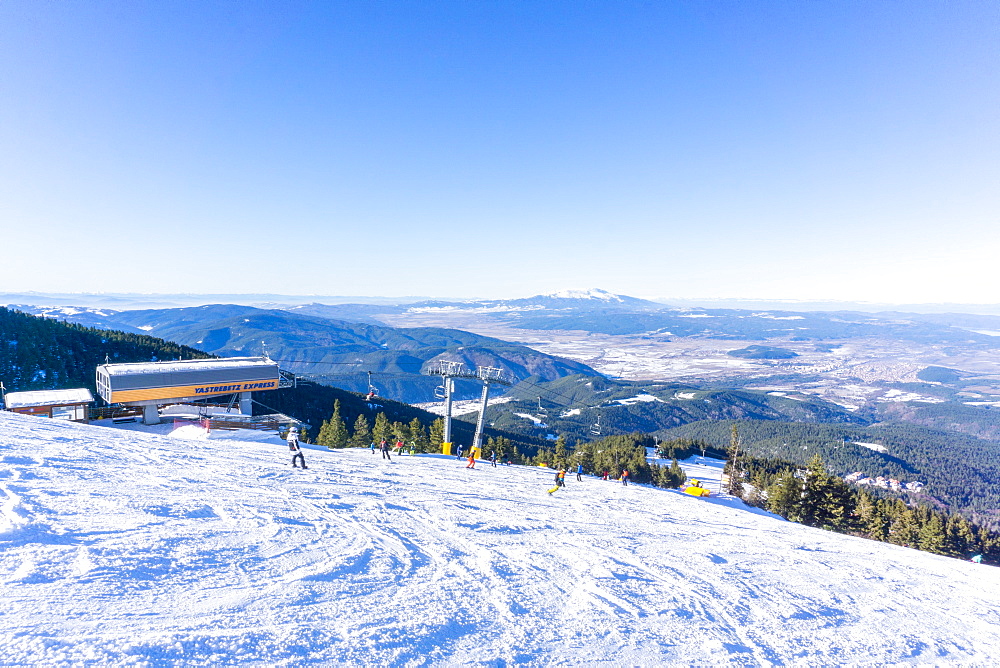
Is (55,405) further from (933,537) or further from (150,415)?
(933,537)

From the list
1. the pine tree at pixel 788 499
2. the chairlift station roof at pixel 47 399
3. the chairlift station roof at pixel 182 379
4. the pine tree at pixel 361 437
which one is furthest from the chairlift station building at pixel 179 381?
the pine tree at pixel 788 499

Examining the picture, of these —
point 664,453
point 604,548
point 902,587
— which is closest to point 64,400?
point 604,548

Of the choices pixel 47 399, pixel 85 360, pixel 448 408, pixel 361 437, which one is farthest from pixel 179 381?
pixel 85 360

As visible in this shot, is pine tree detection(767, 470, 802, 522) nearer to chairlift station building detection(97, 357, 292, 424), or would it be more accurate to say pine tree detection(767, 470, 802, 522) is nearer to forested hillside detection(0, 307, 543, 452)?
chairlift station building detection(97, 357, 292, 424)

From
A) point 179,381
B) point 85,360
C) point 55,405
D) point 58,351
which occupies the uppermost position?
point 179,381

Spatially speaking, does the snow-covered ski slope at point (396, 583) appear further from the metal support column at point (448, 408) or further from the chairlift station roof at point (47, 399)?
the metal support column at point (448, 408)

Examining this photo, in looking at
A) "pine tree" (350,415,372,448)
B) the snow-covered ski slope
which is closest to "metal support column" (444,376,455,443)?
the snow-covered ski slope
